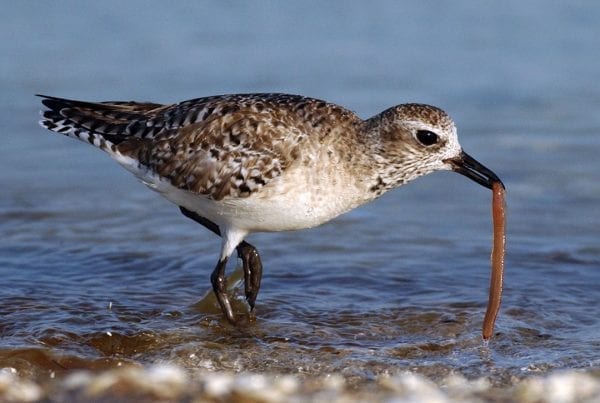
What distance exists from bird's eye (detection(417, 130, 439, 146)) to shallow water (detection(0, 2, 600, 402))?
1625 mm

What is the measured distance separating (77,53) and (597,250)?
8188mm

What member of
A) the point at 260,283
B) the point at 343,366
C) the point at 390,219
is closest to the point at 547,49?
the point at 390,219

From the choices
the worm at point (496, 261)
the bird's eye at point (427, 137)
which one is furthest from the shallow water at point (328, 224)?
the bird's eye at point (427, 137)

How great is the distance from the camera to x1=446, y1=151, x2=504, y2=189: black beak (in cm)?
908

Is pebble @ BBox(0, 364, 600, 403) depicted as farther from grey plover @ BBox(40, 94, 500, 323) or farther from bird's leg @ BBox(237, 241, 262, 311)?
bird's leg @ BBox(237, 241, 262, 311)

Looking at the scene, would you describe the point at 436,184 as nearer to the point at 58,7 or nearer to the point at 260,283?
the point at 260,283

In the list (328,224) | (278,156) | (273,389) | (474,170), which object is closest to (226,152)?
(278,156)

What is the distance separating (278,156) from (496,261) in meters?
1.89

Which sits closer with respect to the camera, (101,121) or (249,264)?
(101,121)

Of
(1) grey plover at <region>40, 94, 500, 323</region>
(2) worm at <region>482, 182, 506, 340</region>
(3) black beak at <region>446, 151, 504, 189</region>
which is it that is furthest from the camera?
(1) grey plover at <region>40, 94, 500, 323</region>

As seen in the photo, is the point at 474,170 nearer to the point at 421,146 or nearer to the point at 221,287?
the point at 421,146

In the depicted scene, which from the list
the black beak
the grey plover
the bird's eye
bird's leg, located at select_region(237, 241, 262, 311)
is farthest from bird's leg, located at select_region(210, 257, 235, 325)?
the black beak

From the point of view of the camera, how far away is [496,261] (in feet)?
29.5

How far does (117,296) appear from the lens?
10.6 m
